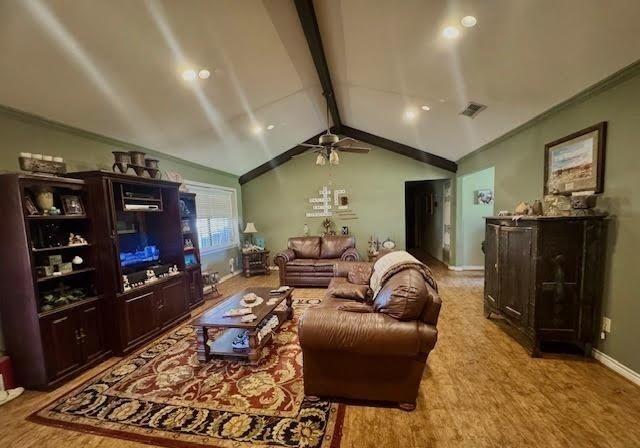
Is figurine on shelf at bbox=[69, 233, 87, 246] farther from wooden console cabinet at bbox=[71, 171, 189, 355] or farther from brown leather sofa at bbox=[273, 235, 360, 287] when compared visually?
brown leather sofa at bbox=[273, 235, 360, 287]

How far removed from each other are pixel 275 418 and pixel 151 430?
850 millimetres

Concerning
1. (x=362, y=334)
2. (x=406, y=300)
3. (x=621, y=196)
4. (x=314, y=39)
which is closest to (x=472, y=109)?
(x=621, y=196)

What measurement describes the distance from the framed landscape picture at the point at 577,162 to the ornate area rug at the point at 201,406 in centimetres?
307

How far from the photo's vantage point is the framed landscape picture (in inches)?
94.1

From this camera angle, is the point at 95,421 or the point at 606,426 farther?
the point at 95,421

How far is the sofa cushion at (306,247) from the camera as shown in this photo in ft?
18.4

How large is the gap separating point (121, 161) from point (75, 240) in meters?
1.01

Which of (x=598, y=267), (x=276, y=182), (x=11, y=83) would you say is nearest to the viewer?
(x=11, y=83)

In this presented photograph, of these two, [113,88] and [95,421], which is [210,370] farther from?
Answer: [113,88]

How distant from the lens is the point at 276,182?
6.84 m

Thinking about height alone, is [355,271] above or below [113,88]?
below

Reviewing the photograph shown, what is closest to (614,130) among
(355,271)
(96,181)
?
(355,271)

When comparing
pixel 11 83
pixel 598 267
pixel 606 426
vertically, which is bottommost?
pixel 606 426

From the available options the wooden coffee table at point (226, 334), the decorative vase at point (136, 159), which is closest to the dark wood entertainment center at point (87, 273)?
the decorative vase at point (136, 159)
